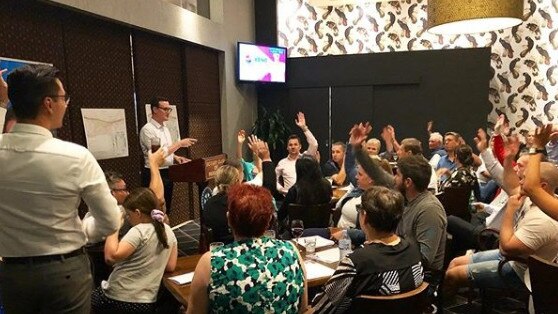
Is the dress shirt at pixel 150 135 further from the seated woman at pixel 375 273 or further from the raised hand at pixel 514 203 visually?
the raised hand at pixel 514 203

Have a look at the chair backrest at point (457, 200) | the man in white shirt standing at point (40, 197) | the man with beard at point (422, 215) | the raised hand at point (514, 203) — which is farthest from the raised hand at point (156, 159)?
the chair backrest at point (457, 200)

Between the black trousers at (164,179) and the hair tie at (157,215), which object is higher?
the hair tie at (157,215)

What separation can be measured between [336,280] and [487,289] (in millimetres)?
1710

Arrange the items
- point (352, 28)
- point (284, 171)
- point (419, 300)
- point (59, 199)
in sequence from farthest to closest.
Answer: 1. point (352, 28)
2. point (284, 171)
3. point (419, 300)
4. point (59, 199)

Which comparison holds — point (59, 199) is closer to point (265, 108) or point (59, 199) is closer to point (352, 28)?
point (265, 108)

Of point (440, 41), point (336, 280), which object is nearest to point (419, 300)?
point (336, 280)

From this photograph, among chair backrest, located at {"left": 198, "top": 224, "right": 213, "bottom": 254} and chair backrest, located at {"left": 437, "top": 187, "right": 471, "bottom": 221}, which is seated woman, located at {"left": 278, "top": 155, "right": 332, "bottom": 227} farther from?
chair backrest, located at {"left": 437, "top": 187, "right": 471, "bottom": 221}

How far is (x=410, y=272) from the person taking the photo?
183 centimetres

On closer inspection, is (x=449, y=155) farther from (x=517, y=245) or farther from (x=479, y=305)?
(x=517, y=245)

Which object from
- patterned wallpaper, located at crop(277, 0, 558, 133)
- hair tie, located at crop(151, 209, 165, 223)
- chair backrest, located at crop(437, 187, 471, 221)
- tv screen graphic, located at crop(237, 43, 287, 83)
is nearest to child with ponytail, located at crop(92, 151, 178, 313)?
hair tie, located at crop(151, 209, 165, 223)

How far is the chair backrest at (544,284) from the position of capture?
1.85m

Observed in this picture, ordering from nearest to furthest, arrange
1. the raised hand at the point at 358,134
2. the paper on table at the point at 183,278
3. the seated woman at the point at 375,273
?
1. the seated woman at the point at 375,273
2. the paper on table at the point at 183,278
3. the raised hand at the point at 358,134

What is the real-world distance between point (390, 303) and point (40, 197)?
1.47 meters

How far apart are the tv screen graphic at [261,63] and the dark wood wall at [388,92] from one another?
0.28 m
